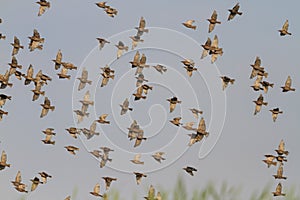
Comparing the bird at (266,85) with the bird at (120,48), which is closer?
the bird at (266,85)

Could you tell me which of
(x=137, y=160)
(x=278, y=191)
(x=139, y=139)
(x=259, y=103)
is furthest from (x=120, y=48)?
(x=278, y=191)

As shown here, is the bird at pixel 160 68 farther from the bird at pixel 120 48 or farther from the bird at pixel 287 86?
the bird at pixel 287 86

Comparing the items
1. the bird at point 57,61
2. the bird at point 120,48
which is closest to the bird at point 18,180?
the bird at point 57,61

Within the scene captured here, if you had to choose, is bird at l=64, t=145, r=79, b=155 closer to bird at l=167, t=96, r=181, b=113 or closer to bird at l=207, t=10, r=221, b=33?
bird at l=167, t=96, r=181, b=113

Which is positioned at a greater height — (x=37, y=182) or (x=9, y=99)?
(x=9, y=99)

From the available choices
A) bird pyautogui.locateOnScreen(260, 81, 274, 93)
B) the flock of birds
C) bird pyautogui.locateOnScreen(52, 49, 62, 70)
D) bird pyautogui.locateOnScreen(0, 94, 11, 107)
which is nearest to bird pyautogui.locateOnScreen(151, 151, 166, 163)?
the flock of birds

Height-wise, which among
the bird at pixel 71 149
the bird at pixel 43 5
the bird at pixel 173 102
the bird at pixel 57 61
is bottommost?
the bird at pixel 71 149

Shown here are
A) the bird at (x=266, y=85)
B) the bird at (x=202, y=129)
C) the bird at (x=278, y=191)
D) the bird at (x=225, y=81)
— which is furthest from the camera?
the bird at (x=225, y=81)

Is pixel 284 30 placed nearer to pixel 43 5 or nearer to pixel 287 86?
pixel 287 86

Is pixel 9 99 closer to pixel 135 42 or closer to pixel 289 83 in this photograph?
pixel 135 42

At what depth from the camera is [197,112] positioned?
51.5 ft

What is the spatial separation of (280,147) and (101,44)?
177 inches

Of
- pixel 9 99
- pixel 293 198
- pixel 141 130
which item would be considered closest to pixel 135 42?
pixel 141 130

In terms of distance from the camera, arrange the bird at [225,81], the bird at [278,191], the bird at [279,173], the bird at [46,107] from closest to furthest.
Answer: the bird at [279,173] → the bird at [278,191] → the bird at [225,81] → the bird at [46,107]
